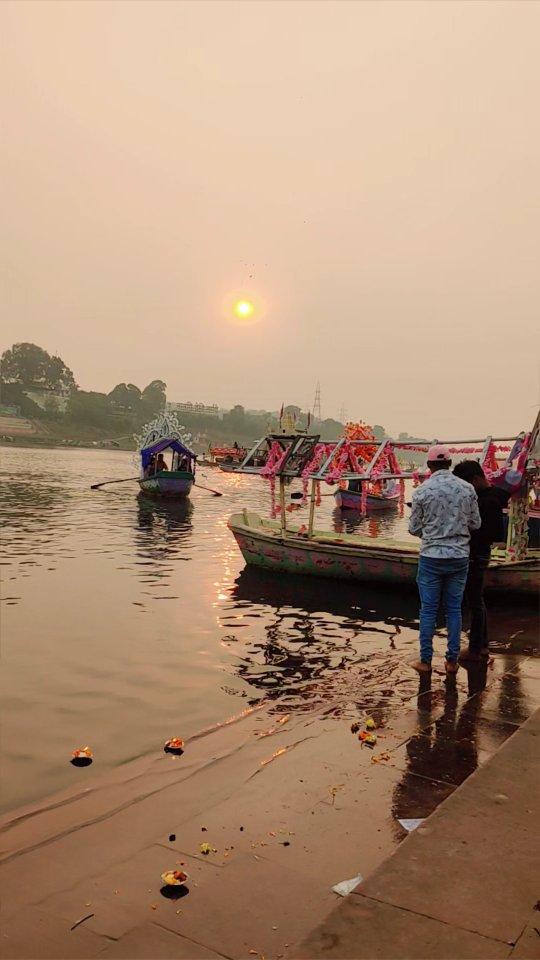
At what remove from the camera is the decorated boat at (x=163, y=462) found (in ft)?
117

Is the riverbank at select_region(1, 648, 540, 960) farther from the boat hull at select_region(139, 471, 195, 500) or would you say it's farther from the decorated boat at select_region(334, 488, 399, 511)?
the boat hull at select_region(139, 471, 195, 500)

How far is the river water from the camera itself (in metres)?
6.66

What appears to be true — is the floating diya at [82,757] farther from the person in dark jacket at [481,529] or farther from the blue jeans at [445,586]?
the person in dark jacket at [481,529]

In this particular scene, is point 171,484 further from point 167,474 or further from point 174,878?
point 174,878

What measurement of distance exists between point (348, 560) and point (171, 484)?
23.4 meters

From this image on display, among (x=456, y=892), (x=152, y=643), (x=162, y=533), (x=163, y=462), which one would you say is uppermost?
(x=163, y=462)

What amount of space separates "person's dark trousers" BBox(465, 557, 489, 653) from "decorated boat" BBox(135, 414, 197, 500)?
1136 inches

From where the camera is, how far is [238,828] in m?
4.04

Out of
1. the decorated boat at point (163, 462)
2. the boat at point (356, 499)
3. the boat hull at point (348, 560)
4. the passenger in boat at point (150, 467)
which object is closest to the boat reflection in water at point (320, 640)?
the boat hull at point (348, 560)

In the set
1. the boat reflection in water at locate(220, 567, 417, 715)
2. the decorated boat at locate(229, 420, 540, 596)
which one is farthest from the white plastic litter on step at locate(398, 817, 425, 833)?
the decorated boat at locate(229, 420, 540, 596)

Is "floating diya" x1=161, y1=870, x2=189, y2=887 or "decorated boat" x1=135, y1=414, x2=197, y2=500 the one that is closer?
"floating diya" x1=161, y1=870, x2=189, y2=887

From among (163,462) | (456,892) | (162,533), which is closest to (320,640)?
(456,892)

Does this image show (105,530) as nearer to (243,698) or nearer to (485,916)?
(243,698)

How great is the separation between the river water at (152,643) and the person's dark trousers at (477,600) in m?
1.18
